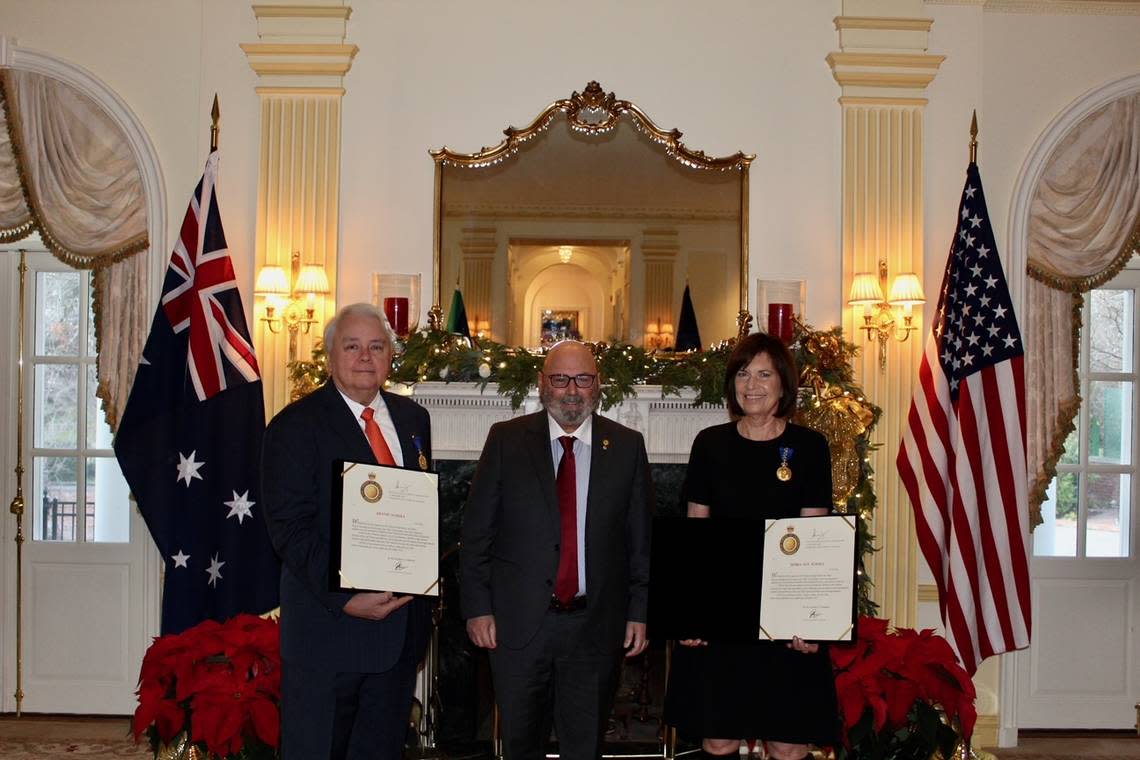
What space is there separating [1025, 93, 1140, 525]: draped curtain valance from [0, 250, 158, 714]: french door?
14.6 ft

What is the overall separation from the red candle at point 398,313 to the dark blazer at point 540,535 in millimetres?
1689

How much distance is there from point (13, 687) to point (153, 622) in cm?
84

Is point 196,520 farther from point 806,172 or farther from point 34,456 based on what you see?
point 806,172

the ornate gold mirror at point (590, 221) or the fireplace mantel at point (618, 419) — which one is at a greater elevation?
the ornate gold mirror at point (590, 221)

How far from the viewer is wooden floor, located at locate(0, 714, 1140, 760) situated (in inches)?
177

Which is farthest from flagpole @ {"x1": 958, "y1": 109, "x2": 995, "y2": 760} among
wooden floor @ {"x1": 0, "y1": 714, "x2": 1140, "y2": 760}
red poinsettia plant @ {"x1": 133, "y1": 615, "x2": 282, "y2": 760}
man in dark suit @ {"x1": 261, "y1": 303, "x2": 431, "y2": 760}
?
red poinsettia plant @ {"x1": 133, "y1": 615, "x2": 282, "y2": 760}

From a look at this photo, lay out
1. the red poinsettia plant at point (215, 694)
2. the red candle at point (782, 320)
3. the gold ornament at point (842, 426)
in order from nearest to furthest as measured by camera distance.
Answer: the red poinsettia plant at point (215, 694) < the gold ornament at point (842, 426) < the red candle at point (782, 320)

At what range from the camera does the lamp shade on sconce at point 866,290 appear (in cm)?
465

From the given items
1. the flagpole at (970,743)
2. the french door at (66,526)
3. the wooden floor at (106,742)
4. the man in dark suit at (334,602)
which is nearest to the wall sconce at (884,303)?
the flagpole at (970,743)

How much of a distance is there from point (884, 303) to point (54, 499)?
13.9 ft

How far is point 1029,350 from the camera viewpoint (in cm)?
493

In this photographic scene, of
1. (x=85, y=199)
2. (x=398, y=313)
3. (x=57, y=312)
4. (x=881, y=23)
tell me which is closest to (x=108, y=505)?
(x=57, y=312)

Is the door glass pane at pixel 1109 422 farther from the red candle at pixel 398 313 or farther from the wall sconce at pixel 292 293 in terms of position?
the wall sconce at pixel 292 293

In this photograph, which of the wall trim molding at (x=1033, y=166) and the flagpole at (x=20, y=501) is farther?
the flagpole at (x=20, y=501)
